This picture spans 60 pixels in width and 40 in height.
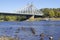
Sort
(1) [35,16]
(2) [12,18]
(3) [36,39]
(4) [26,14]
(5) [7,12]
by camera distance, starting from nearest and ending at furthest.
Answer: (3) [36,39] → (5) [7,12] → (4) [26,14] → (1) [35,16] → (2) [12,18]

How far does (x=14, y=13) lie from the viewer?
5344 inches

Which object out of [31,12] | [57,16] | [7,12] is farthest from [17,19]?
[7,12]

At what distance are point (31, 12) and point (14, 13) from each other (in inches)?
839

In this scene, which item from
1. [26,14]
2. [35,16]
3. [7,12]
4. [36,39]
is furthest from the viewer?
[35,16]

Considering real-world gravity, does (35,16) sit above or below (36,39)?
below

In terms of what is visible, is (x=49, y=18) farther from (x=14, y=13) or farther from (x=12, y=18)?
(x=14, y=13)

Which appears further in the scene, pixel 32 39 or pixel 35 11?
pixel 35 11

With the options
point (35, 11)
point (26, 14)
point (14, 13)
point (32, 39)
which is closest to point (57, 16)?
point (35, 11)

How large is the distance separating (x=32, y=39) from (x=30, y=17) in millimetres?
118493

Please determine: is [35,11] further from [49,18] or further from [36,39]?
[36,39]

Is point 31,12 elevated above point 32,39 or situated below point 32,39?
below

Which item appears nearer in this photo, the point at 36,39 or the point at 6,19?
the point at 36,39

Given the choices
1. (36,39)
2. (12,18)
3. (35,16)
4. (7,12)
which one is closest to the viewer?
(36,39)

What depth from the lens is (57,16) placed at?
6772 inches
